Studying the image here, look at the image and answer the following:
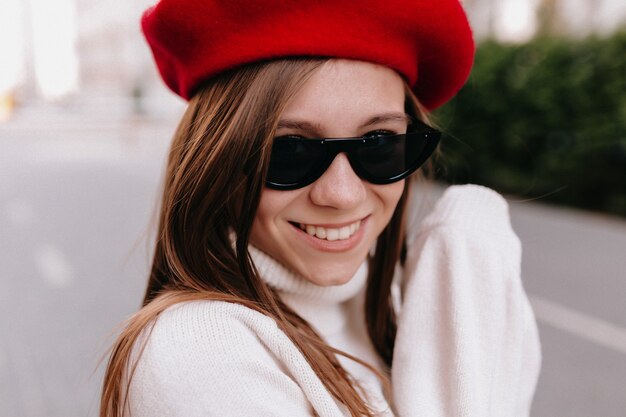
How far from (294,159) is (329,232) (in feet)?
0.59

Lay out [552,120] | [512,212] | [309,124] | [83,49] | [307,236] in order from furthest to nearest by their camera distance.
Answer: [83,49], [552,120], [512,212], [307,236], [309,124]

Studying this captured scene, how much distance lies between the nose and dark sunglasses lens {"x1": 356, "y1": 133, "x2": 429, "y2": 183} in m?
0.03

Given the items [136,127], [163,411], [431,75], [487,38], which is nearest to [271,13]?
[431,75]

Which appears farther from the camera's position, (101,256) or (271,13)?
(101,256)


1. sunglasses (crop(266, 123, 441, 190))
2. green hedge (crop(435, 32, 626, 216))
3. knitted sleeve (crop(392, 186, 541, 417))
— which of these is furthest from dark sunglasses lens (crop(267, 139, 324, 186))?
green hedge (crop(435, 32, 626, 216))

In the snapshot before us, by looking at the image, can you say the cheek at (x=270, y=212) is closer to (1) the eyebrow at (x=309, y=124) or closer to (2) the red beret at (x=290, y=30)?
(1) the eyebrow at (x=309, y=124)

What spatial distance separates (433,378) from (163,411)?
0.55 metres

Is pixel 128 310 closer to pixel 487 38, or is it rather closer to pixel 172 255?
pixel 172 255

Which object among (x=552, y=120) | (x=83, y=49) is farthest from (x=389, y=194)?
(x=83, y=49)

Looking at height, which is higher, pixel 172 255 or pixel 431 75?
pixel 431 75

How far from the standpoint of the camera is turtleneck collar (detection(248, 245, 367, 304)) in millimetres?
1269

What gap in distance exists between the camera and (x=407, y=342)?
134 cm

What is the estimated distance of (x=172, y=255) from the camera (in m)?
1.22

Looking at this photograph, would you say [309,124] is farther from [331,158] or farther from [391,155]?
[391,155]
